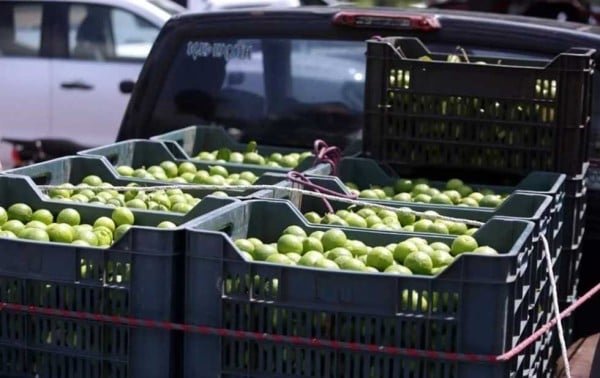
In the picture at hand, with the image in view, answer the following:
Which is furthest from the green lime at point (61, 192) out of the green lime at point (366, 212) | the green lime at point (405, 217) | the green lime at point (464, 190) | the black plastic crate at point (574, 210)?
the black plastic crate at point (574, 210)

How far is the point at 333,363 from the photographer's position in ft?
11.5

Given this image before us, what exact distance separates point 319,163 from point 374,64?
471 mm

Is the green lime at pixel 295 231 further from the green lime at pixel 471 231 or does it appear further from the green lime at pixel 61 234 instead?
the green lime at pixel 61 234

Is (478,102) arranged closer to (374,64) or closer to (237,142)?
(374,64)

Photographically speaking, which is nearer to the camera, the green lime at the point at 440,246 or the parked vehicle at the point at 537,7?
the green lime at the point at 440,246

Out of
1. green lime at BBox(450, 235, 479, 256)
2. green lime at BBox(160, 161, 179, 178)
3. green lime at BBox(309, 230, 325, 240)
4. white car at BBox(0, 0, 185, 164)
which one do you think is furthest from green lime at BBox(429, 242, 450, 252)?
white car at BBox(0, 0, 185, 164)

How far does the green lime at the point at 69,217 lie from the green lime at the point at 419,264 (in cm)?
117

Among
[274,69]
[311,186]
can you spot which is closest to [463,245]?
[311,186]

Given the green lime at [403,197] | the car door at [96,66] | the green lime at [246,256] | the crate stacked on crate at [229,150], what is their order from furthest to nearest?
the car door at [96,66], the crate stacked on crate at [229,150], the green lime at [403,197], the green lime at [246,256]

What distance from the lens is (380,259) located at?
3797 millimetres

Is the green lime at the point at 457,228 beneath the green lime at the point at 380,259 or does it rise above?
above

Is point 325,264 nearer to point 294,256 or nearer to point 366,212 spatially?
point 294,256

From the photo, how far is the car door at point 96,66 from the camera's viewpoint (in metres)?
11.8

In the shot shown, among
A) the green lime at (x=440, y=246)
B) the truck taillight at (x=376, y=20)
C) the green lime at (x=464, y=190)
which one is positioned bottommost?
the green lime at (x=440, y=246)
